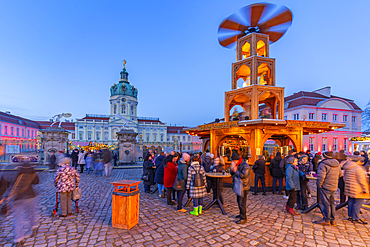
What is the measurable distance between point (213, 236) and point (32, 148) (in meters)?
21.0

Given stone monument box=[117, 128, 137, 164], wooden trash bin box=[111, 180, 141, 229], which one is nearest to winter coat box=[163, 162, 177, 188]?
wooden trash bin box=[111, 180, 141, 229]

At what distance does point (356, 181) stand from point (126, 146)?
16.5 meters

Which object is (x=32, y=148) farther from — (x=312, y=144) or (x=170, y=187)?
(x=312, y=144)

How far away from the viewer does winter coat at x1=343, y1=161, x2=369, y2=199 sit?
4.99 metres

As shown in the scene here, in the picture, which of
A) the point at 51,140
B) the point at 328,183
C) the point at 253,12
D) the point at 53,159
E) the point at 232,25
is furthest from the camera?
the point at 51,140

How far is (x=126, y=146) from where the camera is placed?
1805 centimetres

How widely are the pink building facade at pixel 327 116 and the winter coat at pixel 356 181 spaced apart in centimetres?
2294

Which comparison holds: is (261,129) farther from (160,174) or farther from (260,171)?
(160,174)

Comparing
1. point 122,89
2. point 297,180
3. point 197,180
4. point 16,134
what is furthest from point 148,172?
point 122,89

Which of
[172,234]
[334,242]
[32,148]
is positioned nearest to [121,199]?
[172,234]

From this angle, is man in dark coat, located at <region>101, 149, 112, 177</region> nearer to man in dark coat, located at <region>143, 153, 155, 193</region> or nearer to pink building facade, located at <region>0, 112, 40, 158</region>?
man in dark coat, located at <region>143, 153, 155, 193</region>

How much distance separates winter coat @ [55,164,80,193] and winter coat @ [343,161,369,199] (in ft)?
25.0

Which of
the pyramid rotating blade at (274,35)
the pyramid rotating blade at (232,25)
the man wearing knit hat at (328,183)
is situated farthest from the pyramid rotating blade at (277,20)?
the man wearing knit hat at (328,183)

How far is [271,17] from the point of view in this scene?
986 centimetres
